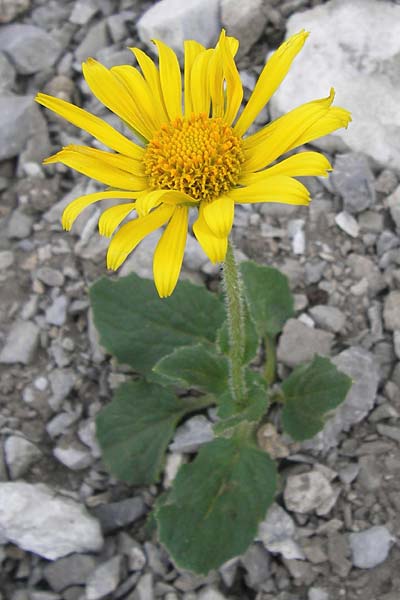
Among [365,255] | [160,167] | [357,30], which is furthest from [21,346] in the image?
[357,30]

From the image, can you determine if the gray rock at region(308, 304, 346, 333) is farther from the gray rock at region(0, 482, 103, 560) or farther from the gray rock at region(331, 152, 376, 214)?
the gray rock at region(0, 482, 103, 560)

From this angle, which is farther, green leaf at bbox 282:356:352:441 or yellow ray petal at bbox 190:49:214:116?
green leaf at bbox 282:356:352:441

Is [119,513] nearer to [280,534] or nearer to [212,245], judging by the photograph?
[280,534]

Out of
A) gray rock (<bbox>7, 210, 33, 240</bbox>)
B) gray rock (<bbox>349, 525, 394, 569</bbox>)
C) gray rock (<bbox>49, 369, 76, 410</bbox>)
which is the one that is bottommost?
gray rock (<bbox>349, 525, 394, 569</bbox>)

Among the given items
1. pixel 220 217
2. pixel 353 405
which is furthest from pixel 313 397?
pixel 220 217

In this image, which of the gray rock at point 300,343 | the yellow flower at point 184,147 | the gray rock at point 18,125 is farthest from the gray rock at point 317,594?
the gray rock at point 18,125

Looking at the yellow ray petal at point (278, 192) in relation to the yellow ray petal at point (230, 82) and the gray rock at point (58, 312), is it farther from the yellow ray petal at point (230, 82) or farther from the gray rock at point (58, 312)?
the gray rock at point (58, 312)

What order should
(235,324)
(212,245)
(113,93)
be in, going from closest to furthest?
1. (212,245)
2. (113,93)
3. (235,324)

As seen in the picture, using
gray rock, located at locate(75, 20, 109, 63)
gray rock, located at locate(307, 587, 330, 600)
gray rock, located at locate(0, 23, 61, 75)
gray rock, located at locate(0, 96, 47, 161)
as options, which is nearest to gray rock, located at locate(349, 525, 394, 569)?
gray rock, located at locate(307, 587, 330, 600)
